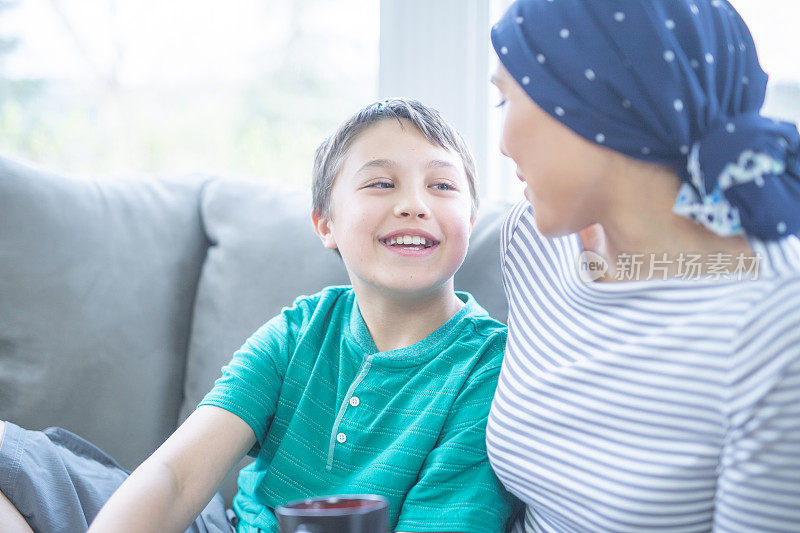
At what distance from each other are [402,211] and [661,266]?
0.41 metres

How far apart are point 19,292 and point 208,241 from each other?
385 mm

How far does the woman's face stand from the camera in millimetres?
859

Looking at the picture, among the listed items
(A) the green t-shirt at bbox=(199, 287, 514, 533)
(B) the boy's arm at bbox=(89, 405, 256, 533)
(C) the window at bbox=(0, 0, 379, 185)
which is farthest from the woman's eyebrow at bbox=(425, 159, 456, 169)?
(C) the window at bbox=(0, 0, 379, 185)

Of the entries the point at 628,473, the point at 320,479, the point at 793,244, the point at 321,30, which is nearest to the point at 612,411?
the point at 628,473

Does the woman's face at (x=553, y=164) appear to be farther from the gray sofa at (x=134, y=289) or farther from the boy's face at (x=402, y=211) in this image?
the gray sofa at (x=134, y=289)

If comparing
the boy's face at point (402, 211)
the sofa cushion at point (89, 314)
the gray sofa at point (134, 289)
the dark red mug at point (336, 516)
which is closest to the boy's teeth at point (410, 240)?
the boy's face at point (402, 211)

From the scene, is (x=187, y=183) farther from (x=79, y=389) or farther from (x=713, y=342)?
(x=713, y=342)

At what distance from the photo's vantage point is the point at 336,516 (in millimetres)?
666

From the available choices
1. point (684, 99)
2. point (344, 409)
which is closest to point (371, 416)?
point (344, 409)

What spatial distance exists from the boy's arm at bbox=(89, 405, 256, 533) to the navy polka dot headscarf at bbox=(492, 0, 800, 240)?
66 centimetres

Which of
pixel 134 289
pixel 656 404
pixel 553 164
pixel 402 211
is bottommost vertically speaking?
pixel 134 289

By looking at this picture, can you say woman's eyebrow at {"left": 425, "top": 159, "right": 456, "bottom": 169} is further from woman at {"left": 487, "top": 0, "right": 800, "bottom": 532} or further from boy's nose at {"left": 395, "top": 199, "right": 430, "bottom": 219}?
woman at {"left": 487, "top": 0, "right": 800, "bottom": 532}

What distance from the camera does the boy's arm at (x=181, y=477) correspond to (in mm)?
981

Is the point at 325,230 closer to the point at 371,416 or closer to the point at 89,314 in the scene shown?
the point at 371,416
